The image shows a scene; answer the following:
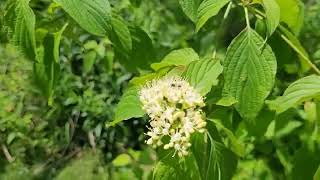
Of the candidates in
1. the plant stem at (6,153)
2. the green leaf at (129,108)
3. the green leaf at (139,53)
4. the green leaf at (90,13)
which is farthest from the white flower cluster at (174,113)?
the plant stem at (6,153)

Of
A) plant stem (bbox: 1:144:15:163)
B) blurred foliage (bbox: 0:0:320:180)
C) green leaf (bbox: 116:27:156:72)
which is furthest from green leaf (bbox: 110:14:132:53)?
plant stem (bbox: 1:144:15:163)

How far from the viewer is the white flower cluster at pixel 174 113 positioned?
3.27ft

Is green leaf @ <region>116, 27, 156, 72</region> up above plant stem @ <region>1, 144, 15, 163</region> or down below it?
above

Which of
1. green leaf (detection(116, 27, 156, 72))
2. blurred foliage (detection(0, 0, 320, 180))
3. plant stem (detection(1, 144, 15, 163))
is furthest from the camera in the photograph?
plant stem (detection(1, 144, 15, 163))

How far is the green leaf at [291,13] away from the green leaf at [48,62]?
17.2 inches

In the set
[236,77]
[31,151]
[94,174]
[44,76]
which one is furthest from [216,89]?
[31,151]

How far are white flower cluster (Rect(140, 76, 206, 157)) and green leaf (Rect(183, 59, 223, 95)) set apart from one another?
3 cm

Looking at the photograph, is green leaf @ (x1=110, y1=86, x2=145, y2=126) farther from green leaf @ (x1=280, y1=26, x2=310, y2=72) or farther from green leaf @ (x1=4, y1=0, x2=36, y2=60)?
green leaf @ (x1=280, y1=26, x2=310, y2=72)

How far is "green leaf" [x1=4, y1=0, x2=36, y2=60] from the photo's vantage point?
3.51ft

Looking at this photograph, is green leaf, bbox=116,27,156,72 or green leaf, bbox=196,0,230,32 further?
green leaf, bbox=116,27,156,72

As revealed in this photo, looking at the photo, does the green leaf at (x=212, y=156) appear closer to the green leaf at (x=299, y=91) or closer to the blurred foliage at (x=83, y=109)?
the green leaf at (x=299, y=91)

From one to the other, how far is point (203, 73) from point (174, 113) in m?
0.12

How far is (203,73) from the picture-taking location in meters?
1.09

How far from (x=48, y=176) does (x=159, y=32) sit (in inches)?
29.5
